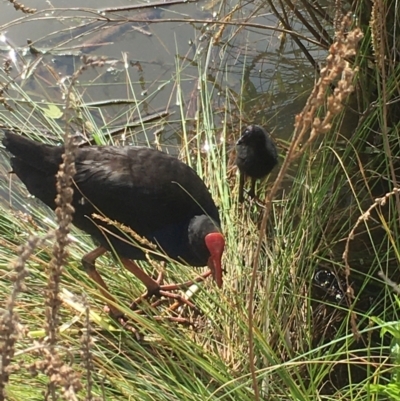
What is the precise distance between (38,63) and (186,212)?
1.68m

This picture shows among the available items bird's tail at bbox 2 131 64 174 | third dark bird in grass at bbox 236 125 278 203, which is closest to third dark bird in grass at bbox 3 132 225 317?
bird's tail at bbox 2 131 64 174

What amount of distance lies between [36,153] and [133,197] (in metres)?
0.39

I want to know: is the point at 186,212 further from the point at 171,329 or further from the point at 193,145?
the point at 193,145

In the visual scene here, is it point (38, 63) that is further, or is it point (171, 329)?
point (38, 63)

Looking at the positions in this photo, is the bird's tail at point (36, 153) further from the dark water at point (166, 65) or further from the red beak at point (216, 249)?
the dark water at point (166, 65)

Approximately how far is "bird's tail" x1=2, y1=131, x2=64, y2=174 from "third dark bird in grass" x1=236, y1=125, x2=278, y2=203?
0.75 meters

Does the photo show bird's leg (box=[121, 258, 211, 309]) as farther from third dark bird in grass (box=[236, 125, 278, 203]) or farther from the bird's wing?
third dark bird in grass (box=[236, 125, 278, 203])

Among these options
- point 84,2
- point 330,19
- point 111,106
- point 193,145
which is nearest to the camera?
point 330,19

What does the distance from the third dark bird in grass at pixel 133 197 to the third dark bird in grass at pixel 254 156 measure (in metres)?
0.35

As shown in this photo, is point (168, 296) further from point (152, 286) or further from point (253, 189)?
point (253, 189)

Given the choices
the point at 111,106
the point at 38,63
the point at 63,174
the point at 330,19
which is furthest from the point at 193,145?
the point at 63,174

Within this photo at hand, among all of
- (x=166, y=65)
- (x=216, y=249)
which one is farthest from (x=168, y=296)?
(x=166, y=65)

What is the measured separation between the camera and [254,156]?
8.95 ft

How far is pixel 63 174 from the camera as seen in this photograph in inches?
31.5
